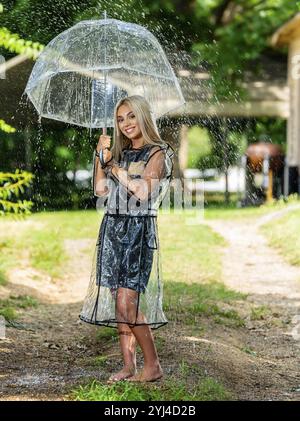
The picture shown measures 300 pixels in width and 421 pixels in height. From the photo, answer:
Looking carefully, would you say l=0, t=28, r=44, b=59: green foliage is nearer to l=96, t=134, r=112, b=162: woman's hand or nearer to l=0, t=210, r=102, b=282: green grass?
l=0, t=210, r=102, b=282: green grass

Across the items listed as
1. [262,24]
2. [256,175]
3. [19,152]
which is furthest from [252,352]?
[262,24]

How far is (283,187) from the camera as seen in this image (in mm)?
19812

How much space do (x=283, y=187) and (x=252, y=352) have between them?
13.3 m

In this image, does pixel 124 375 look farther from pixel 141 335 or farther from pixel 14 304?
pixel 14 304

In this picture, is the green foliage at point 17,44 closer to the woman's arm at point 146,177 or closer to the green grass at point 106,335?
the green grass at point 106,335

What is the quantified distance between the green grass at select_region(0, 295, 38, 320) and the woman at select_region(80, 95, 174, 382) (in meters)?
2.80

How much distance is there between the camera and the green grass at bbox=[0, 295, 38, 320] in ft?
25.6

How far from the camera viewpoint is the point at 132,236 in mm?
5047

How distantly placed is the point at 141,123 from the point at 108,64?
0.74 metres

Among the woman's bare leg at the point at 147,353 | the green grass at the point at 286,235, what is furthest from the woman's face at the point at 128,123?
the green grass at the point at 286,235

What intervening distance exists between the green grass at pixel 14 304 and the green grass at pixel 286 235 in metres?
3.32

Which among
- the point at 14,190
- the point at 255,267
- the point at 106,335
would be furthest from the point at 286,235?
the point at 106,335

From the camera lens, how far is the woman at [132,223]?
502 centimetres

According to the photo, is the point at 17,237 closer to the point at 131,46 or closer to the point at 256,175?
the point at 131,46
